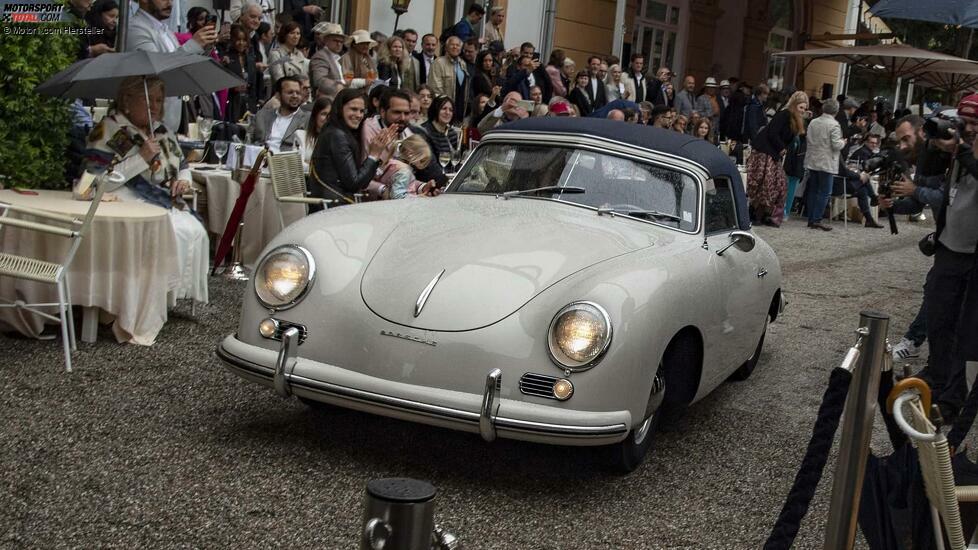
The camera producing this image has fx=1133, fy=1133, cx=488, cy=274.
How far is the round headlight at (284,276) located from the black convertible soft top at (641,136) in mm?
1744

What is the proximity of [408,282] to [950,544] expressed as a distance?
2.49 meters

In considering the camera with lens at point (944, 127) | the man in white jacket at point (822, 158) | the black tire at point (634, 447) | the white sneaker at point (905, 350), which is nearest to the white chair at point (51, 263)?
the black tire at point (634, 447)

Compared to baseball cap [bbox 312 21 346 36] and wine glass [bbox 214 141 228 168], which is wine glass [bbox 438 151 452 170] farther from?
baseball cap [bbox 312 21 346 36]

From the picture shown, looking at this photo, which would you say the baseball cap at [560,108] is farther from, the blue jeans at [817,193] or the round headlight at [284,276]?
the round headlight at [284,276]

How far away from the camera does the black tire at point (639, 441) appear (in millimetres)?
4930

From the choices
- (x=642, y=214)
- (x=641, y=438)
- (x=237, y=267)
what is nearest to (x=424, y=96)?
(x=237, y=267)

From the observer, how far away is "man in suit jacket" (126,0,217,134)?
885 cm

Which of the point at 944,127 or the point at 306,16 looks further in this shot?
the point at 306,16

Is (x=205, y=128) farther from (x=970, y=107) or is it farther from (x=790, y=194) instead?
(x=790, y=194)

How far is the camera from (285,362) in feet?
15.6

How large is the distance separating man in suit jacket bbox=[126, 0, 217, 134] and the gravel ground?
2.80 m

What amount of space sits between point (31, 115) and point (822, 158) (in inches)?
526

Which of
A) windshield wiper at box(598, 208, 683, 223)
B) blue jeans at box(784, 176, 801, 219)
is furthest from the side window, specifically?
blue jeans at box(784, 176, 801, 219)

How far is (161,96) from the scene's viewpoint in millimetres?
7387
